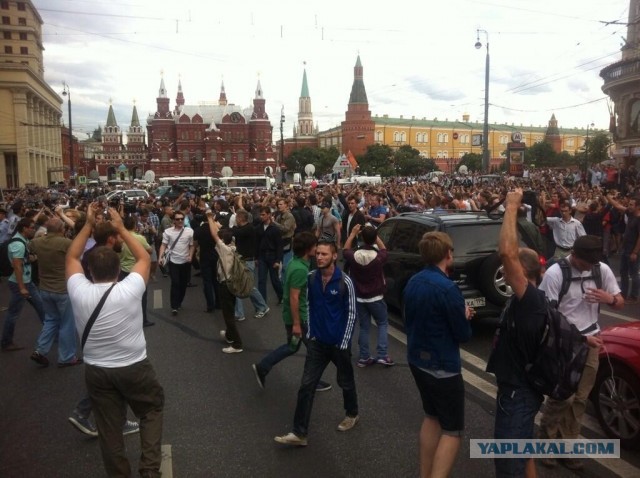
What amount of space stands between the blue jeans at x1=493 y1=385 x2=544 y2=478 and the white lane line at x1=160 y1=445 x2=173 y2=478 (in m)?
2.41

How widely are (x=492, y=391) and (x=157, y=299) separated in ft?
23.4

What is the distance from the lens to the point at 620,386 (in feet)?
13.7

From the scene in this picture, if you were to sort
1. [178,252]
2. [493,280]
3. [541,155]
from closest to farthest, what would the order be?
[493,280], [178,252], [541,155]

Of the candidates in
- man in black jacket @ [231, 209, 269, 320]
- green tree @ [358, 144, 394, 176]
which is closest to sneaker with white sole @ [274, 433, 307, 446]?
man in black jacket @ [231, 209, 269, 320]

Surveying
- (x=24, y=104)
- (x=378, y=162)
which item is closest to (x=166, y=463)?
(x=24, y=104)

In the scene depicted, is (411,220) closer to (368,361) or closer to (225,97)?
(368,361)

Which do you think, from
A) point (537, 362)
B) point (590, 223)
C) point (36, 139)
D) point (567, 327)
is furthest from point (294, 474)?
point (36, 139)

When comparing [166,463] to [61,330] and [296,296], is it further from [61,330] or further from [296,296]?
[61,330]

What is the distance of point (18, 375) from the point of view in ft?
20.0

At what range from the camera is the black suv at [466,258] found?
6637 mm

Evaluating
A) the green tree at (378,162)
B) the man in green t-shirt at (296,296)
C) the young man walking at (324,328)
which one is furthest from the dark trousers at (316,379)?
the green tree at (378,162)

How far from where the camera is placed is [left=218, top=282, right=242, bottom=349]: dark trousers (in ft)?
22.3

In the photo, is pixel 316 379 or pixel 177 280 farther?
pixel 177 280

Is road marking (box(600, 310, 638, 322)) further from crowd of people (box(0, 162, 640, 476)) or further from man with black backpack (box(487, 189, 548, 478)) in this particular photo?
man with black backpack (box(487, 189, 548, 478))
